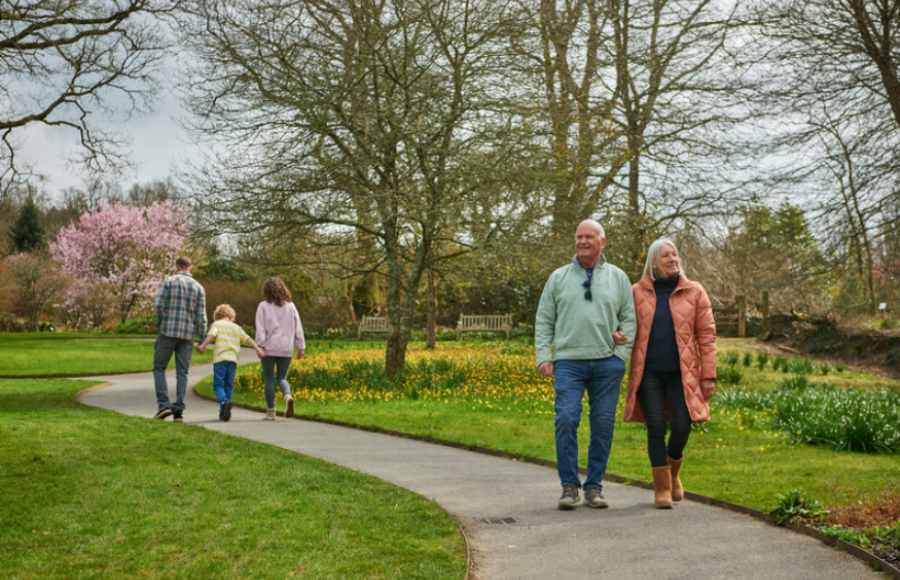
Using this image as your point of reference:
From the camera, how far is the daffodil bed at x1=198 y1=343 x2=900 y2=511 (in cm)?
629

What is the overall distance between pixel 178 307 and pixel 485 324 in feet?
70.1

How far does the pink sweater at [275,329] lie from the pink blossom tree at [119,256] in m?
30.6

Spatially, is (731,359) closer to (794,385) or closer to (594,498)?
(794,385)

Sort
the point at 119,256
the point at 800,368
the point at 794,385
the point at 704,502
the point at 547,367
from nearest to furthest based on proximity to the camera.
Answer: the point at 547,367, the point at 704,502, the point at 794,385, the point at 800,368, the point at 119,256

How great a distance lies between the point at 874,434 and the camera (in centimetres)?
787

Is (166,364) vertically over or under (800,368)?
over

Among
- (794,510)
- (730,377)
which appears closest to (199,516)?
(794,510)

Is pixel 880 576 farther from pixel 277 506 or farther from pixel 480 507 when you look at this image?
pixel 277 506

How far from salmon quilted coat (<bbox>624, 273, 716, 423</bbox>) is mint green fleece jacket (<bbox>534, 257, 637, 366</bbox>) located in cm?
12

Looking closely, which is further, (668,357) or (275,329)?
(275,329)

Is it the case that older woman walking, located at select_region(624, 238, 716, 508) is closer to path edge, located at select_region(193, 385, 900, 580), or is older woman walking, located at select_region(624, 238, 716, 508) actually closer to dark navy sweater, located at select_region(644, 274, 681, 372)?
dark navy sweater, located at select_region(644, 274, 681, 372)

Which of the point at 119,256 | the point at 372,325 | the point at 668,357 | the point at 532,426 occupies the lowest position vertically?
the point at 532,426

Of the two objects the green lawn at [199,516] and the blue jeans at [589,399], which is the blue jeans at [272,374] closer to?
the green lawn at [199,516]

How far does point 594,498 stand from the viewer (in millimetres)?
5414
